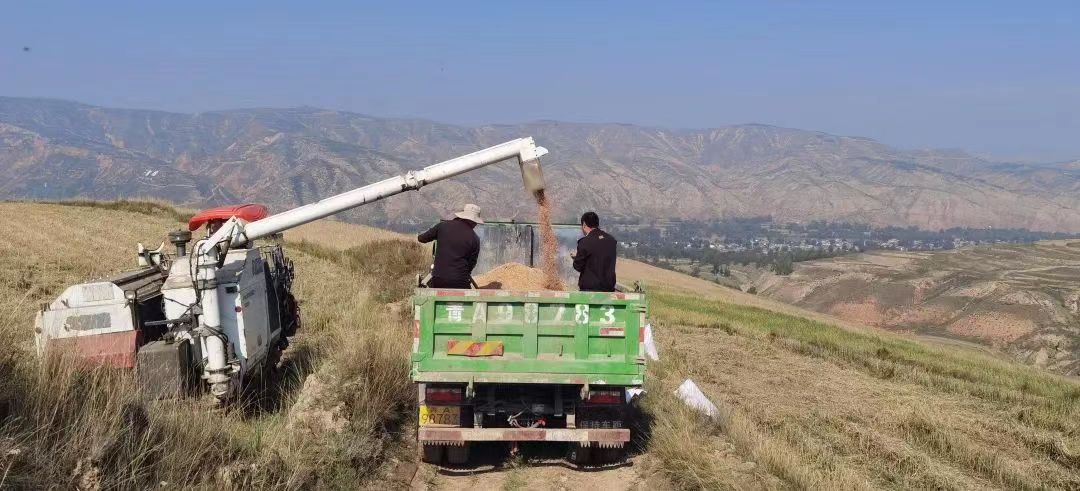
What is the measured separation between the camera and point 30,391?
4883mm

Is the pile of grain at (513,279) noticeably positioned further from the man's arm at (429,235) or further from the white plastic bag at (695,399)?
the white plastic bag at (695,399)

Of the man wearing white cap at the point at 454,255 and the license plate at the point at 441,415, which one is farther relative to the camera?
the man wearing white cap at the point at 454,255

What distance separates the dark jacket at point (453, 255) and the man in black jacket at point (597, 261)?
1222 millimetres

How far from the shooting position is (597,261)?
8.62m

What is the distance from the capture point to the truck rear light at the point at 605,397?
7.55 metres

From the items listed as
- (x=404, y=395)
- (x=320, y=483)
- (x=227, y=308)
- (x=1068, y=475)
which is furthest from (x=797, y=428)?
(x=227, y=308)

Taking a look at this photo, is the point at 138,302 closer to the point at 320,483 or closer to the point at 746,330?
the point at 320,483

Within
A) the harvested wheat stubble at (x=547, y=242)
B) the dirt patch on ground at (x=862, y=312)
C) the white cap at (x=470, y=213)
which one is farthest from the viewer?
the dirt patch on ground at (x=862, y=312)

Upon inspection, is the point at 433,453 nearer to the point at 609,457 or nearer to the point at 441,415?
the point at 441,415

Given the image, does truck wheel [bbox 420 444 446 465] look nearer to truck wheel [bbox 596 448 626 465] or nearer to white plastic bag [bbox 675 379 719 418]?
truck wheel [bbox 596 448 626 465]

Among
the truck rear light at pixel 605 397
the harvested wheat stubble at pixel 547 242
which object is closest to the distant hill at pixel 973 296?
the harvested wheat stubble at pixel 547 242

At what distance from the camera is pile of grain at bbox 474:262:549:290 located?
1115 centimetres

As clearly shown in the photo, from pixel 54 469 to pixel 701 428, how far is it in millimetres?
6117

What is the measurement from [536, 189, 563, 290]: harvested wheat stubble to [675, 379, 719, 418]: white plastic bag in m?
2.21
